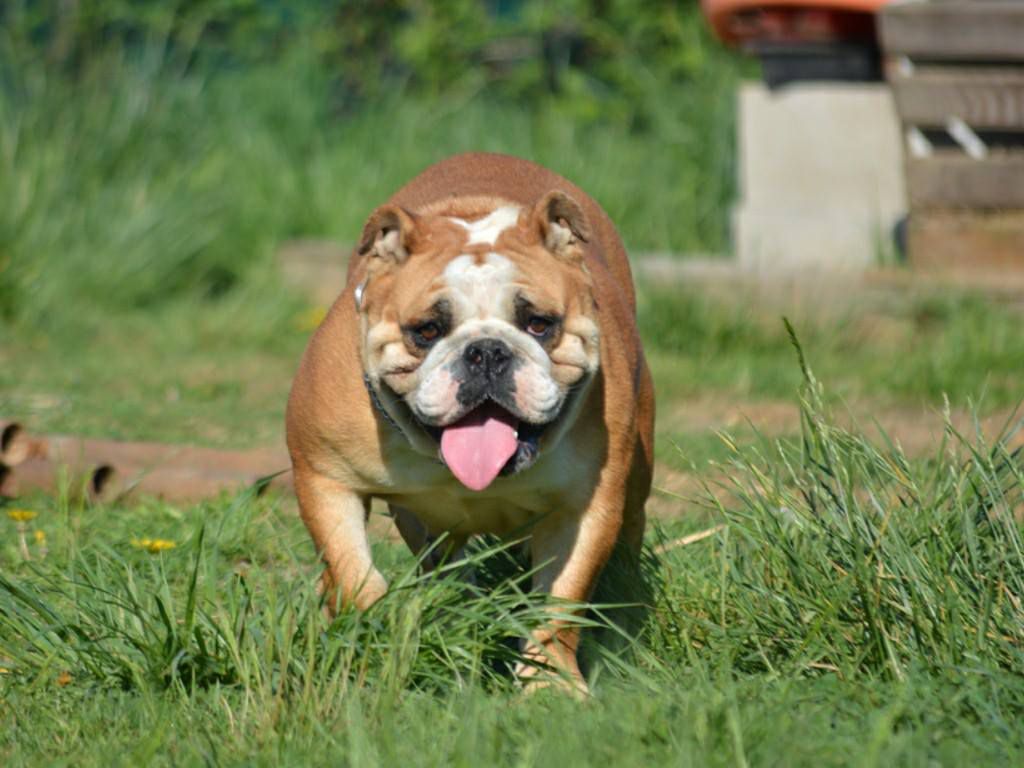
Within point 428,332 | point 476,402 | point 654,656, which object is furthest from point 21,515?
point 654,656

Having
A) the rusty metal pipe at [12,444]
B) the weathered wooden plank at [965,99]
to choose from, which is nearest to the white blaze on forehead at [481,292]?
the rusty metal pipe at [12,444]

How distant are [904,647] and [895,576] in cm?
16

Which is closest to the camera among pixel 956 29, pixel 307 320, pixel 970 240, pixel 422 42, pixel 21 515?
pixel 21 515

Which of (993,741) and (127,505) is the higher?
(993,741)

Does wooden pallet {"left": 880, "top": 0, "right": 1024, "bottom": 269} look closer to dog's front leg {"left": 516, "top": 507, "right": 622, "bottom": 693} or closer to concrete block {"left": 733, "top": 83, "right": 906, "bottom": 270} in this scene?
concrete block {"left": 733, "top": 83, "right": 906, "bottom": 270}

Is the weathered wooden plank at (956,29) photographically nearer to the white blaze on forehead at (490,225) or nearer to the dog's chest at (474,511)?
the white blaze on forehead at (490,225)

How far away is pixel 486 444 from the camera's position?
4.02 meters

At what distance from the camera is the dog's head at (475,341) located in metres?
3.95

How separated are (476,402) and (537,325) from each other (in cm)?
27

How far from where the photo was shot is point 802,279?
8734 mm

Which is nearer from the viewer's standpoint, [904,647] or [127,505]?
[904,647]

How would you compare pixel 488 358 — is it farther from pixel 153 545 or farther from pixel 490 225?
pixel 153 545

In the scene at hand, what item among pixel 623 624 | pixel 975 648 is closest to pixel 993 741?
pixel 975 648

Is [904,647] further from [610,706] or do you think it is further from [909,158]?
[909,158]
